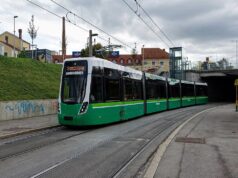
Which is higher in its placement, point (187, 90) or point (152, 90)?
point (187, 90)

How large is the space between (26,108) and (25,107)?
0.39ft

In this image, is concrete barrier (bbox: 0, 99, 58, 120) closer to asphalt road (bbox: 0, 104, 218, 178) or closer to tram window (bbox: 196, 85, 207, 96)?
asphalt road (bbox: 0, 104, 218, 178)

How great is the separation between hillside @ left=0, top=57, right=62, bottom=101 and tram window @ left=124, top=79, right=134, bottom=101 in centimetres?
698

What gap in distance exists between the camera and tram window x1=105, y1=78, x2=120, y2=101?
701 inches

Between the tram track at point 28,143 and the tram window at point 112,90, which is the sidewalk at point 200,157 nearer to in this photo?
the tram track at point 28,143

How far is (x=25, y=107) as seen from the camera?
2238 cm

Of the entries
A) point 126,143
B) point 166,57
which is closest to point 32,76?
point 126,143

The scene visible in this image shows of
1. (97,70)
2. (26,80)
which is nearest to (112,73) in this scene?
(97,70)

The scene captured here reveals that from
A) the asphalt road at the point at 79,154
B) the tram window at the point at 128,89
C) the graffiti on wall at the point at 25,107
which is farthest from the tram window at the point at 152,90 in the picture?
the asphalt road at the point at 79,154

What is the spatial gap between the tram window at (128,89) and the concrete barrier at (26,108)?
20.3 feet

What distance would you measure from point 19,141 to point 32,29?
132ft

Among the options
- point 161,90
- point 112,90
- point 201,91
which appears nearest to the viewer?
point 112,90

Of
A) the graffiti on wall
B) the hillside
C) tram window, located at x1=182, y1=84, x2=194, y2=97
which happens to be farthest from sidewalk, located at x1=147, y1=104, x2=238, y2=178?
tram window, located at x1=182, y1=84, x2=194, y2=97

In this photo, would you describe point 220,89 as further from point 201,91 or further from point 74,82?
point 74,82
